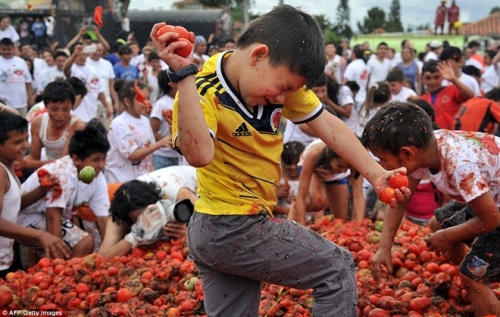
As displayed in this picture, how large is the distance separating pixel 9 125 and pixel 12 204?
61 cm

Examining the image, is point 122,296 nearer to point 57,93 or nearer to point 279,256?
point 279,256

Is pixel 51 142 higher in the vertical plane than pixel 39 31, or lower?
higher

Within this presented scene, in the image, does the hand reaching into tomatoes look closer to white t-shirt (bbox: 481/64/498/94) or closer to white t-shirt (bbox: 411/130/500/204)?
white t-shirt (bbox: 411/130/500/204)

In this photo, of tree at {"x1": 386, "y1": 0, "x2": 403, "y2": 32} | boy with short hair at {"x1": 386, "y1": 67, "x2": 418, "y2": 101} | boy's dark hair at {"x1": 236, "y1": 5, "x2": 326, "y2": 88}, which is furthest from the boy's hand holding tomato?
tree at {"x1": 386, "y1": 0, "x2": 403, "y2": 32}

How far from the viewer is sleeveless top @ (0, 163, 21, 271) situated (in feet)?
15.6

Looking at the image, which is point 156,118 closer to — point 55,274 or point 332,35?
point 55,274

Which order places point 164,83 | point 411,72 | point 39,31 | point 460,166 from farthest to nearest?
point 39,31, point 411,72, point 164,83, point 460,166

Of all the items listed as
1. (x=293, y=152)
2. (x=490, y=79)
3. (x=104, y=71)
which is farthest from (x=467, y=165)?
(x=490, y=79)

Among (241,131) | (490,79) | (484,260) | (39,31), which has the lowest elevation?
(490,79)

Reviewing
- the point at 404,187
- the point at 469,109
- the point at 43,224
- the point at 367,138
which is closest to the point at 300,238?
the point at 404,187

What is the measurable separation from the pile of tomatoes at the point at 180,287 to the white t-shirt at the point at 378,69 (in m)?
8.41

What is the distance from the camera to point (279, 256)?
8.55 feet

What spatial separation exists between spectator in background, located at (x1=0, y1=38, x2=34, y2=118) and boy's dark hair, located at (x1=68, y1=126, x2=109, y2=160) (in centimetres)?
474

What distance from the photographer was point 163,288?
4.36 meters
